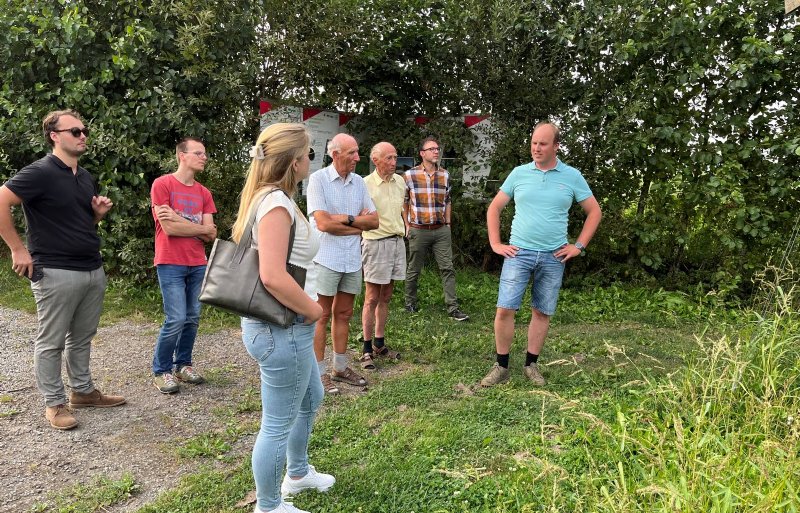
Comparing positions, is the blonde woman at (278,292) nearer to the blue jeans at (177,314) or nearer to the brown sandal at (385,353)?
the blue jeans at (177,314)

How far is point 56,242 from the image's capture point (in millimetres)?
3863

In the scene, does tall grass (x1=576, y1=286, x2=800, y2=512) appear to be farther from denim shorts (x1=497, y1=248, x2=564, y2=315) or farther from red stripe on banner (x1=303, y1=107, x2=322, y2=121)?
red stripe on banner (x1=303, y1=107, x2=322, y2=121)

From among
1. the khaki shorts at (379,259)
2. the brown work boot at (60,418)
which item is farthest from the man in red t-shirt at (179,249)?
the khaki shorts at (379,259)

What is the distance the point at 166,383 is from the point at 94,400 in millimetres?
505

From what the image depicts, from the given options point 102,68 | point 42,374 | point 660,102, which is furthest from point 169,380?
point 660,102

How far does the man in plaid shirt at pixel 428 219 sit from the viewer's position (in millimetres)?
6746

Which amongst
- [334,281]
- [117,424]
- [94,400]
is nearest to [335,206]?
[334,281]

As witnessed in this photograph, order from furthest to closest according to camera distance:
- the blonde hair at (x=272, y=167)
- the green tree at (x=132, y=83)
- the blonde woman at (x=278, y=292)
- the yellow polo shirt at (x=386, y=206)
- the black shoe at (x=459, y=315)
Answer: the black shoe at (x=459, y=315) < the green tree at (x=132, y=83) < the yellow polo shirt at (x=386, y=206) < the blonde hair at (x=272, y=167) < the blonde woman at (x=278, y=292)

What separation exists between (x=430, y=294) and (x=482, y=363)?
7.98 ft

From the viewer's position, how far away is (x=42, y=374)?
395 centimetres

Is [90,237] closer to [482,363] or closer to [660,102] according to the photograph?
[482,363]

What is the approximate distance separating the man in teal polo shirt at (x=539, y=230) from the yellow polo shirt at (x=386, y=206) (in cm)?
99

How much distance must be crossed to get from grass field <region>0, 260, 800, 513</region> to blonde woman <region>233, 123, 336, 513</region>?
0.55 metres

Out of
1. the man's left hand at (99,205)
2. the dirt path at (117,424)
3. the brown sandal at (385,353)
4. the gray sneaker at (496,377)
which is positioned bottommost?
the dirt path at (117,424)
